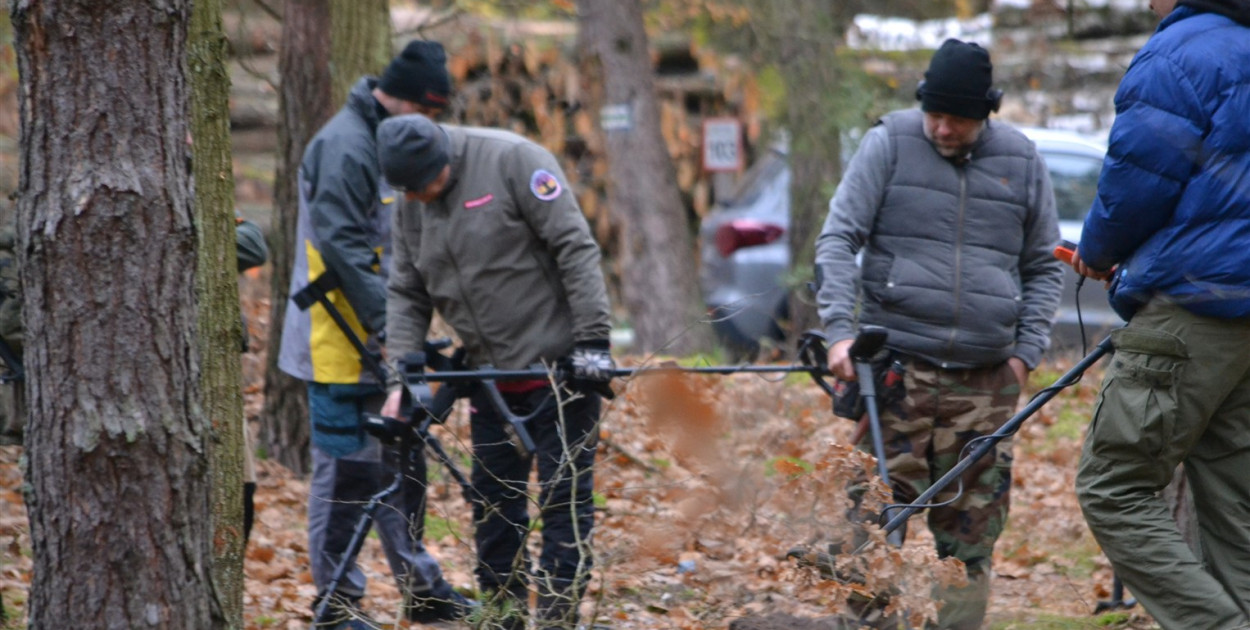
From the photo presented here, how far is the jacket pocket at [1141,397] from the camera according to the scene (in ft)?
12.1

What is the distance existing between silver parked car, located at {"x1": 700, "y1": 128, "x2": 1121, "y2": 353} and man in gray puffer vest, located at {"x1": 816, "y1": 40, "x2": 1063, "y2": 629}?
16.9 ft

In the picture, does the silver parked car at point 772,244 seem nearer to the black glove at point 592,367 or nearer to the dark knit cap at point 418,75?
the dark knit cap at point 418,75

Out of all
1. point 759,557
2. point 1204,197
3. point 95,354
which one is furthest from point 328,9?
point 1204,197

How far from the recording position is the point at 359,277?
5289 mm

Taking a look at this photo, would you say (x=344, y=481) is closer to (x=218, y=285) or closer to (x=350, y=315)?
(x=350, y=315)

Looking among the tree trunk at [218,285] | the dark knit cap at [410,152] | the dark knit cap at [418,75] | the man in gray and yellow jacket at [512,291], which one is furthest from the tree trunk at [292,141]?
the tree trunk at [218,285]

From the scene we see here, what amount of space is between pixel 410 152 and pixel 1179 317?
2519 millimetres

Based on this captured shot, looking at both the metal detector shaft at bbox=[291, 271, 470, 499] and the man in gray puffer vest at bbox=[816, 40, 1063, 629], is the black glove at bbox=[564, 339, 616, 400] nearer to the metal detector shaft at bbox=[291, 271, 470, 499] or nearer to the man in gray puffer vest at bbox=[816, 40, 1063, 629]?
the metal detector shaft at bbox=[291, 271, 470, 499]

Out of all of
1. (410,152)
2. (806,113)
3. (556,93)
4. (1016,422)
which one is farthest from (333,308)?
(556,93)

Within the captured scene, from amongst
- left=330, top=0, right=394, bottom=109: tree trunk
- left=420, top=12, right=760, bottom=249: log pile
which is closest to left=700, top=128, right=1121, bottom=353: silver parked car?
left=420, top=12, right=760, bottom=249: log pile

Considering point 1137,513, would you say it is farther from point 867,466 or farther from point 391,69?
point 391,69

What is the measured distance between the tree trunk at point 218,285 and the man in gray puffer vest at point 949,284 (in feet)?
6.56

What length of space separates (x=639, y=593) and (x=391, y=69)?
2277 mm

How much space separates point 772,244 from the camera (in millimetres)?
11633
